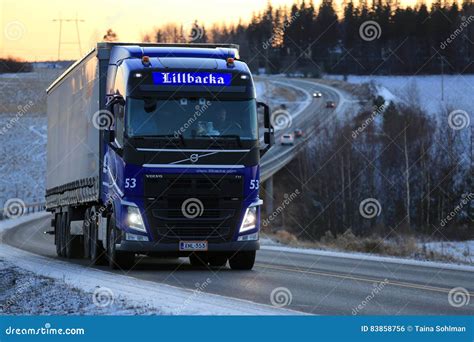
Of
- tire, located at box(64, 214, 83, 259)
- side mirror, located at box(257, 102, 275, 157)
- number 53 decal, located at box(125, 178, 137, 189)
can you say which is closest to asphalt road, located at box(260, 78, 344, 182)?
tire, located at box(64, 214, 83, 259)

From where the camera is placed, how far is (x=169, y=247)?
18.1 m

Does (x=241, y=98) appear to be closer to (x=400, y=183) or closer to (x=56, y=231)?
(x=56, y=231)

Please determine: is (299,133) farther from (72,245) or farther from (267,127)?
(267,127)

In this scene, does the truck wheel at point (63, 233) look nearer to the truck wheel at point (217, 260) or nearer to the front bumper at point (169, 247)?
the truck wheel at point (217, 260)

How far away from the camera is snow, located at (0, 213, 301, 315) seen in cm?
1181

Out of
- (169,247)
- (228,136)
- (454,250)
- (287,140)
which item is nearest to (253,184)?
(228,136)

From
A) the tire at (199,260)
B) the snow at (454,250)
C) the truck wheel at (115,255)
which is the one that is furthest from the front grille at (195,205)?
the snow at (454,250)

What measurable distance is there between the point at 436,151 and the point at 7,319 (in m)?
64.7

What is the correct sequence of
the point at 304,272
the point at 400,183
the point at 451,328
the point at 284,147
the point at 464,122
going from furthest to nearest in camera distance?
the point at 284,147, the point at 464,122, the point at 400,183, the point at 304,272, the point at 451,328

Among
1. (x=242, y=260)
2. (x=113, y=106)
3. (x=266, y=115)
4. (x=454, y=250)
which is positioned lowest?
(x=454, y=250)

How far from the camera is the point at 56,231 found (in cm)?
2689

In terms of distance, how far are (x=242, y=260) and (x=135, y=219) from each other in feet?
8.85

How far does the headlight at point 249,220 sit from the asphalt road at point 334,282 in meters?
0.87

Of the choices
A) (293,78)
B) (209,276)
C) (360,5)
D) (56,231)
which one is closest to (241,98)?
(209,276)
